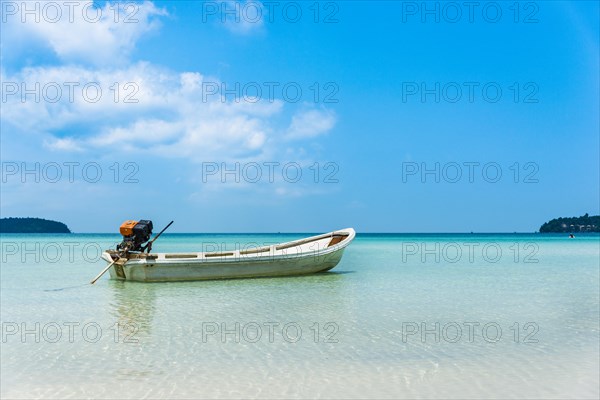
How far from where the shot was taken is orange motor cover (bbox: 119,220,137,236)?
16922mm

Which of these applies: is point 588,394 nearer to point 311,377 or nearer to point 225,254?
point 311,377

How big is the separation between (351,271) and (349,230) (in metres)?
2.14

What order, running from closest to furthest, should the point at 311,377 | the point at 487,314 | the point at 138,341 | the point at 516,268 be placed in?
the point at 311,377
the point at 138,341
the point at 487,314
the point at 516,268

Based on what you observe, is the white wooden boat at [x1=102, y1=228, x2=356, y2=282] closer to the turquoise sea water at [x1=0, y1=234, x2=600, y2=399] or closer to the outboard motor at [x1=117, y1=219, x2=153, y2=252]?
the outboard motor at [x1=117, y1=219, x2=153, y2=252]

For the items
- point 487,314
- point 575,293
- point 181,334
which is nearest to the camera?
point 181,334

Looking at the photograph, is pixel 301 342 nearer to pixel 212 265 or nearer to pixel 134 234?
pixel 212 265

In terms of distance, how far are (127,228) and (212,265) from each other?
2.99 m

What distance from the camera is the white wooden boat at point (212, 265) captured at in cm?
1673

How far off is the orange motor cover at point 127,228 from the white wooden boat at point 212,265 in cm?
69

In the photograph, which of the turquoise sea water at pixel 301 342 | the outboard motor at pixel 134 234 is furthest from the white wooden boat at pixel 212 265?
the turquoise sea water at pixel 301 342

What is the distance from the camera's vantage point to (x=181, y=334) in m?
9.11

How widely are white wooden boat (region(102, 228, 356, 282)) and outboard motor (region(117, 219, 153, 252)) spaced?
27 centimetres

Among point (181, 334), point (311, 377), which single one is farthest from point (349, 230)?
point (311, 377)

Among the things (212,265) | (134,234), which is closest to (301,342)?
(212,265)
